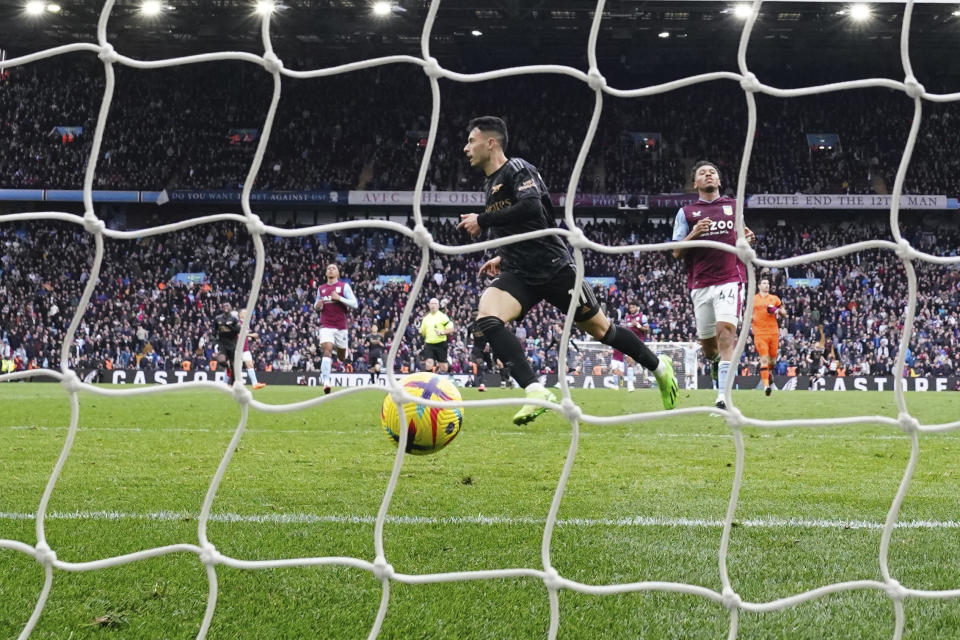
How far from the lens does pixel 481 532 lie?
352cm

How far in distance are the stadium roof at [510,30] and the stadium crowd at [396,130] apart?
1043mm

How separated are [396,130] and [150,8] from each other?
818 centimetres

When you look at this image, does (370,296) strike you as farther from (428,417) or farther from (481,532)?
(481,532)

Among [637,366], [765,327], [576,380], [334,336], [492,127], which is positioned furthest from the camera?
[576,380]

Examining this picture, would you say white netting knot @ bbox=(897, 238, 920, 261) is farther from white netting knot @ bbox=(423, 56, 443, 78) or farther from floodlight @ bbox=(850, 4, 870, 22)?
floodlight @ bbox=(850, 4, 870, 22)

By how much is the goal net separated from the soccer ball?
1623cm

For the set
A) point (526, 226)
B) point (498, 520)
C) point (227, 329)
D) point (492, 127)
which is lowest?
point (498, 520)

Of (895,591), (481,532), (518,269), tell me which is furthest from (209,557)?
(518,269)

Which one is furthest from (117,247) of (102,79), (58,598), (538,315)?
(58,598)

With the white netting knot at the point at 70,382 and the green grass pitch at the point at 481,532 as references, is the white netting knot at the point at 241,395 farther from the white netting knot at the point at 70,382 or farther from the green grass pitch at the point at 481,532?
the green grass pitch at the point at 481,532

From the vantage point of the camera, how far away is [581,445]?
6.58 meters

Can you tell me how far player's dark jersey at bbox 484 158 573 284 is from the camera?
17.3 ft

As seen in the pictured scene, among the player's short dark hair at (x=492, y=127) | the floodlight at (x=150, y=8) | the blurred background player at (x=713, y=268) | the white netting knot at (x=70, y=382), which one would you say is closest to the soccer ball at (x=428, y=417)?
the white netting knot at (x=70, y=382)

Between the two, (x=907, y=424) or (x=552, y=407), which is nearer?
(x=907, y=424)
